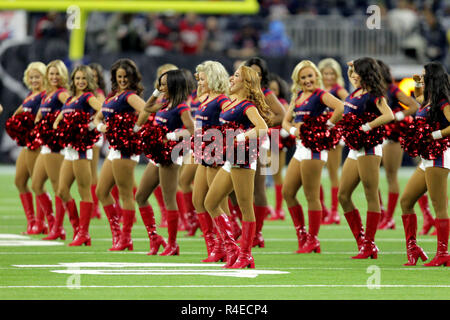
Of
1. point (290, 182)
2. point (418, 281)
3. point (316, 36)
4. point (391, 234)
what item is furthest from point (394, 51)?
point (418, 281)

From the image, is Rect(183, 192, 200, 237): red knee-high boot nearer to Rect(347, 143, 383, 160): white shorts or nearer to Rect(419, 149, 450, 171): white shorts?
Rect(347, 143, 383, 160): white shorts

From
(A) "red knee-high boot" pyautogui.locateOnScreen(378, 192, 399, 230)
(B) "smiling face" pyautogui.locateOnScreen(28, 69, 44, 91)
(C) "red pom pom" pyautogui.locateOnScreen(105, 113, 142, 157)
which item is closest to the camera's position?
(C) "red pom pom" pyautogui.locateOnScreen(105, 113, 142, 157)

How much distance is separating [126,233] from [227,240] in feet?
4.87

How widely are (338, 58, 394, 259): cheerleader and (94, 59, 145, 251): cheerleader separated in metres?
1.84

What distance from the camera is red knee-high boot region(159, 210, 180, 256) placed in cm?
895

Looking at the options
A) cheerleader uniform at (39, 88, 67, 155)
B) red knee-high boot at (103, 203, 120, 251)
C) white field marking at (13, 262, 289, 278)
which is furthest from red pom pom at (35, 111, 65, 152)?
white field marking at (13, 262, 289, 278)

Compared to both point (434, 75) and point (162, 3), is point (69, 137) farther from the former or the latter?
point (162, 3)

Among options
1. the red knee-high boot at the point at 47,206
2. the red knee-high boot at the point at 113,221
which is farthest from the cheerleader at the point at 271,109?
the red knee-high boot at the point at 47,206

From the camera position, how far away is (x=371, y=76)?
869 centimetres

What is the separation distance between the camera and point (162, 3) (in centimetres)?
1731

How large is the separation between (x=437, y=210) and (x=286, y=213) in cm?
586

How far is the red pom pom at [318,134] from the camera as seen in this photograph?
29.3 ft

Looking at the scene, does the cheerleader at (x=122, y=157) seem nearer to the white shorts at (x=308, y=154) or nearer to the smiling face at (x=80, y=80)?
the smiling face at (x=80, y=80)

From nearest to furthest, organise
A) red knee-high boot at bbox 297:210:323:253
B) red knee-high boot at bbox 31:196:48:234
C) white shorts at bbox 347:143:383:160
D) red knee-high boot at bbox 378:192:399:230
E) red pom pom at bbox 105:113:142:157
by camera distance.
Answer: white shorts at bbox 347:143:383:160, red pom pom at bbox 105:113:142:157, red knee-high boot at bbox 297:210:323:253, red knee-high boot at bbox 31:196:48:234, red knee-high boot at bbox 378:192:399:230
